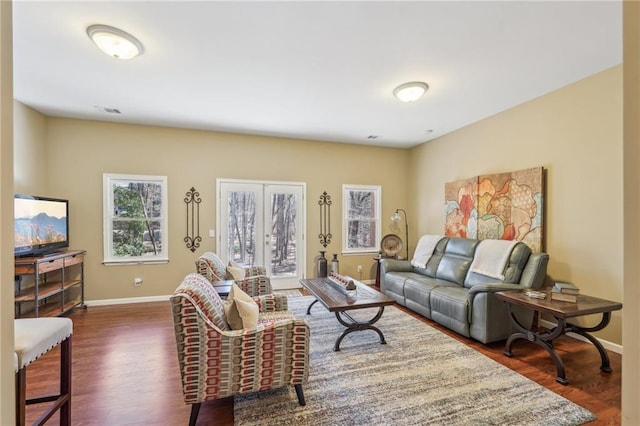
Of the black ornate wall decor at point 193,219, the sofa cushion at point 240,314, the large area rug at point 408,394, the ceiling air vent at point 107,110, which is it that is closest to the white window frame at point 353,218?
the black ornate wall decor at point 193,219

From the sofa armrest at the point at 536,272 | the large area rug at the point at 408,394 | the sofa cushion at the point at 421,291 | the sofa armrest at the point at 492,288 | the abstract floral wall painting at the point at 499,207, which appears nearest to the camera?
the large area rug at the point at 408,394

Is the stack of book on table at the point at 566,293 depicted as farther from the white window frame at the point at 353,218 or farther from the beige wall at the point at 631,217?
the white window frame at the point at 353,218

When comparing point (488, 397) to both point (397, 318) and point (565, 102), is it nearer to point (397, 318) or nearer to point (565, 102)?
point (397, 318)

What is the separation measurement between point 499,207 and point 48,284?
6.39m

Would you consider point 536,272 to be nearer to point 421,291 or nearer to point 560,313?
point 560,313

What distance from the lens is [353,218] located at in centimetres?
583

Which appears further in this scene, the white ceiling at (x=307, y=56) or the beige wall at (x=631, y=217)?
the white ceiling at (x=307, y=56)

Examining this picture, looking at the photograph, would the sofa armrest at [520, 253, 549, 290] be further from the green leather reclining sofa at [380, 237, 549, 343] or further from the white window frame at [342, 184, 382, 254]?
the white window frame at [342, 184, 382, 254]

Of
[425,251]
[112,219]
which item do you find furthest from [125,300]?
[425,251]

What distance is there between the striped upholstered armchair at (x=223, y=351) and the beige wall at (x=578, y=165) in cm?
319

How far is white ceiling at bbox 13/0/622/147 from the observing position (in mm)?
2070

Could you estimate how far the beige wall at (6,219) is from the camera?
0.79 m

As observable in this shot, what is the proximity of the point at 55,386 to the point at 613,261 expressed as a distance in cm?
526

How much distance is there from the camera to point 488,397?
214 centimetres
